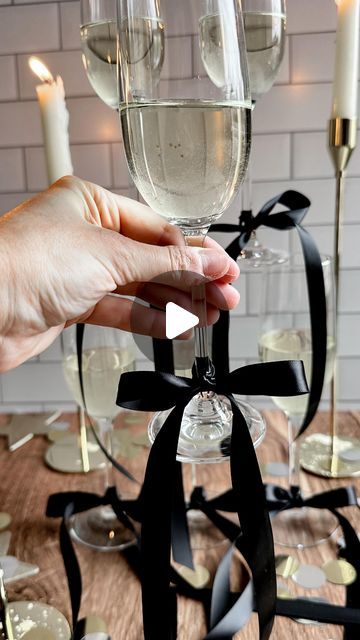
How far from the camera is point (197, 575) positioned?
0.68m

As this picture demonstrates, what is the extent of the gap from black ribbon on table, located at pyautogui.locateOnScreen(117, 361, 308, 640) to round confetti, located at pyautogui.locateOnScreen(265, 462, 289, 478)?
373mm

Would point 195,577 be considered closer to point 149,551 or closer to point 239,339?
point 149,551

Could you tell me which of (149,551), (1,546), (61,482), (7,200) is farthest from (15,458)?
(7,200)

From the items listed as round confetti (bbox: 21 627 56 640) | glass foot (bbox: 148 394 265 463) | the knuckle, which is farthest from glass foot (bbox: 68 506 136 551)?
the knuckle

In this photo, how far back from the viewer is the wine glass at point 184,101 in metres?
0.43

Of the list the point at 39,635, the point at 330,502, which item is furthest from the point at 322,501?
the point at 39,635

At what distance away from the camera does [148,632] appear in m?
0.52

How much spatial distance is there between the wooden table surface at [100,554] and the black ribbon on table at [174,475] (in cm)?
9

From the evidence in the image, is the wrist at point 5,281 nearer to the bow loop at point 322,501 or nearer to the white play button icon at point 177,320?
the white play button icon at point 177,320

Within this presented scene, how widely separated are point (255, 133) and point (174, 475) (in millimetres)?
948

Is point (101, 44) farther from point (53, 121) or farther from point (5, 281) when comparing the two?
point (5, 281)

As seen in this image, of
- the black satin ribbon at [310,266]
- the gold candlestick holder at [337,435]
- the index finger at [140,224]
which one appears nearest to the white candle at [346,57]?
the gold candlestick holder at [337,435]

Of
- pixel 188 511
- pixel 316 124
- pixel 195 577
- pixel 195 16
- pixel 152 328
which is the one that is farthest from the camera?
pixel 316 124

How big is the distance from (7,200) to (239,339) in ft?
1.93
